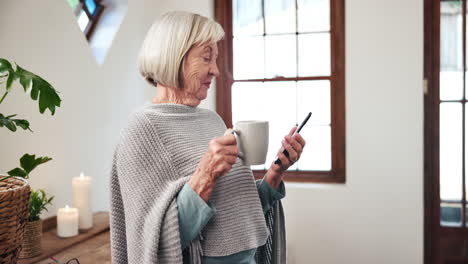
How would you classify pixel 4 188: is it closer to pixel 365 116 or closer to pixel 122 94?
pixel 122 94

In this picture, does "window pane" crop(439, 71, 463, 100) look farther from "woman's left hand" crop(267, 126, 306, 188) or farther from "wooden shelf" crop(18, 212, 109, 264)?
"wooden shelf" crop(18, 212, 109, 264)

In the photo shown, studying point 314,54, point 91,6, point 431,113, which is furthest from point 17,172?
point 431,113

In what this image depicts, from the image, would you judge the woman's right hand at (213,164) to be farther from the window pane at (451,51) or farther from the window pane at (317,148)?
the window pane at (451,51)

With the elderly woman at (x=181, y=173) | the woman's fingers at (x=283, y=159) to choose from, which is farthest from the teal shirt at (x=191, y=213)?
the woman's fingers at (x=283, y=159)

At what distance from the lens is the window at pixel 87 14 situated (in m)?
2.72

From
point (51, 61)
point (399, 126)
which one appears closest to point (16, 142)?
point (51, 61)

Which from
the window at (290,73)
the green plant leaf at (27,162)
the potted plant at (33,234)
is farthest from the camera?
the window at (290,73)

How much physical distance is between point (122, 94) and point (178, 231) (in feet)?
5.82

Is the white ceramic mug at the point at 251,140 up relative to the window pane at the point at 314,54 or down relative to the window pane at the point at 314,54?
down

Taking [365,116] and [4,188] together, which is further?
[365,116]

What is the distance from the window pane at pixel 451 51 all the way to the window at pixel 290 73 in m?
0.60

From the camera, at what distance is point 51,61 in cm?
220

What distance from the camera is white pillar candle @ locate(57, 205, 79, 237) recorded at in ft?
6.91

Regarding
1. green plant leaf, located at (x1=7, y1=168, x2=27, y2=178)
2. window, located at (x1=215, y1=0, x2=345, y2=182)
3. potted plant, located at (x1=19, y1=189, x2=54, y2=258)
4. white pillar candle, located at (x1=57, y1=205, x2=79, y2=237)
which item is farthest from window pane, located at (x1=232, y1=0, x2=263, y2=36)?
green plant leaf, located at (x1=7, y1=168, x2=27, y2=178)
